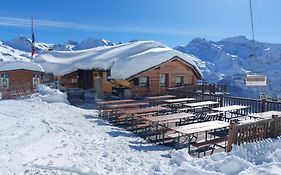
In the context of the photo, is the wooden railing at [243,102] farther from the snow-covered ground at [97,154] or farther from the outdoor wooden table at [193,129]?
the snow-covered ground at [97,154]

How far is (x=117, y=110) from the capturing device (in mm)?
14211

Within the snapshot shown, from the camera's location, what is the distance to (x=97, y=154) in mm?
8203

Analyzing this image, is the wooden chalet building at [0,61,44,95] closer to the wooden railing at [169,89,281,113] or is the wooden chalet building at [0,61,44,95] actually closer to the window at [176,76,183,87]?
the window at [176,76,183,87]

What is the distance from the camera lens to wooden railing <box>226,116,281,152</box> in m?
8.05

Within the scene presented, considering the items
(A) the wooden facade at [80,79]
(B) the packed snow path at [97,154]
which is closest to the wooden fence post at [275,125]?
(B) the packed snow path at [97,154]

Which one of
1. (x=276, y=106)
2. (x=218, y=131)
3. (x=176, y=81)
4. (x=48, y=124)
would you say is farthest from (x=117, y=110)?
(x=176, y=81)

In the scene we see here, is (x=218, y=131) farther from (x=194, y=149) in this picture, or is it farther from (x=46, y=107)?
(x=46, y=107)

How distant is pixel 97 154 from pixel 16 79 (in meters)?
17.7

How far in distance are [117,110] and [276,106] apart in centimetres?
726

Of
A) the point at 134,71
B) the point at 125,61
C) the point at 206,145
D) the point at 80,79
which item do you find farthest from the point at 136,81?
the point at 206,145

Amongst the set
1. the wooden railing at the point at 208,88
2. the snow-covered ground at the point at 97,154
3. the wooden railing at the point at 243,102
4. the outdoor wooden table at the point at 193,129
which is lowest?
the snow-covered ground at the point at 97,154

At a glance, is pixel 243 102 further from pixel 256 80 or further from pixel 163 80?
pixel 163 80

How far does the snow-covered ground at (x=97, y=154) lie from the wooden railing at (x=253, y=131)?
1.28 feet

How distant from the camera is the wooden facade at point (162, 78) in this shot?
899 inches
